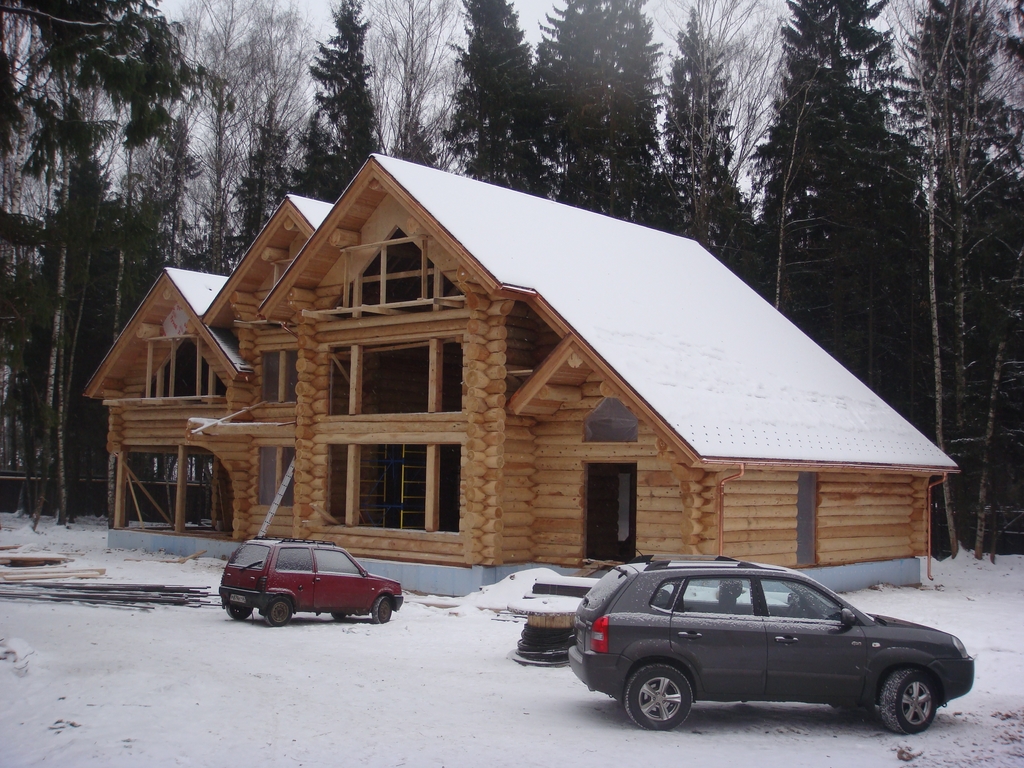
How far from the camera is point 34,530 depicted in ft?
112

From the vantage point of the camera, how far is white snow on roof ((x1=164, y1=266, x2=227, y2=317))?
2938 cm

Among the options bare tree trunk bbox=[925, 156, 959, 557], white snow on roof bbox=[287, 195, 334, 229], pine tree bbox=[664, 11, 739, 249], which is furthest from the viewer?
pine tree bbox=[664, 11, 739, 249]

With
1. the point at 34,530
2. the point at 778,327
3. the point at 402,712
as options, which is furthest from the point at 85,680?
the point at 34,530

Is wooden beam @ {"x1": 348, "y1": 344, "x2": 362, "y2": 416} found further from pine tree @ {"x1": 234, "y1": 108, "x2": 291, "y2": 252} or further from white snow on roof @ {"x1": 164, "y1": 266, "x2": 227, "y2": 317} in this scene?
pine tree @ {"x1": 234, "y1": 108, "x2": 291, "y2": 252}

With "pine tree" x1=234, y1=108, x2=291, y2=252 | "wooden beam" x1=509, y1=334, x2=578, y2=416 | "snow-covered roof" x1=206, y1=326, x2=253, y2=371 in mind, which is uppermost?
"pine tree" x1=234, y1=108, x2=291, y2=252

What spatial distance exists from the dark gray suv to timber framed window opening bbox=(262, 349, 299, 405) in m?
18.9

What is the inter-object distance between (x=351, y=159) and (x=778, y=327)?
2271 cm

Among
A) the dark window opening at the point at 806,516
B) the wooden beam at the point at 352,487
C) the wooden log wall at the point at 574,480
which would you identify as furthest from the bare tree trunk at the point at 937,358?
the wooden beam at the point at 352,487

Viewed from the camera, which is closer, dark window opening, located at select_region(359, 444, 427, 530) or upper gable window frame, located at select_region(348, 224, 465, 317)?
upper gable window frame, located at select_region(348, 224, 465, 317)

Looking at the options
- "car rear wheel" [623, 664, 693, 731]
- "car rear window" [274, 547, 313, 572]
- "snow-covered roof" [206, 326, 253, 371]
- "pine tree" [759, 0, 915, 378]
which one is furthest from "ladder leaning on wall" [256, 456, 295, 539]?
"pine tree" [759, 0, 915, 378]

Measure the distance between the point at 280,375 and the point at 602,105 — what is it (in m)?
20.5

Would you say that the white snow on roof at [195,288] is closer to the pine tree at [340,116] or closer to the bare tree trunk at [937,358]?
the pine tree at [340,116]

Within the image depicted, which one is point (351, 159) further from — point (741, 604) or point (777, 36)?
point (741, 604)

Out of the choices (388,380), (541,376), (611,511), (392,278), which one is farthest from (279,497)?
(541,376)
